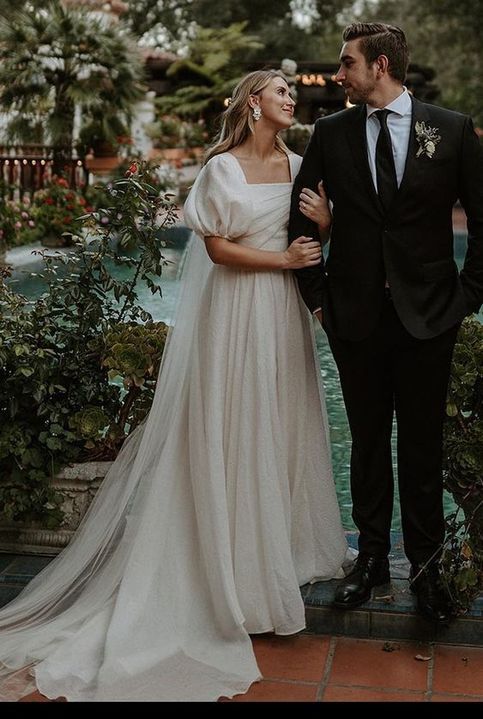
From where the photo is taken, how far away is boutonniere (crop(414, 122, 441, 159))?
3057mm

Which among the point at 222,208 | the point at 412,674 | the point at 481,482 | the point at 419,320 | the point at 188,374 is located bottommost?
the point at 412,674

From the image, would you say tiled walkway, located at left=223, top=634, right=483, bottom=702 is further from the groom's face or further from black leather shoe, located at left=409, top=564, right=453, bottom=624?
the groom's face

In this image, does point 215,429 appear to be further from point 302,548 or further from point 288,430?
point 302,548

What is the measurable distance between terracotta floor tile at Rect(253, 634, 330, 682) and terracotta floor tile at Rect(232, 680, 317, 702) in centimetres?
4

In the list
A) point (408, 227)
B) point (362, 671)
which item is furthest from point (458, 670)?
point (408, 227)

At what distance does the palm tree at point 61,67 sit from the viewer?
547 inches

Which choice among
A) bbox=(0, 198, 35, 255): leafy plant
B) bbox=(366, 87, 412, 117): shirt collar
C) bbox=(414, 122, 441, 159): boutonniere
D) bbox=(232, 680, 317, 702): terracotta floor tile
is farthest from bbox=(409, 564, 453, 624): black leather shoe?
bbox=(0, 198, 35, 255): leafy plant

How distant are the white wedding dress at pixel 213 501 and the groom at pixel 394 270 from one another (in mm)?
166

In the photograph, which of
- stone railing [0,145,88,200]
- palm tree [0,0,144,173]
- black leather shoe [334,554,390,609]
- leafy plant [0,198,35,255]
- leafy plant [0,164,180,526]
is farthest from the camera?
palm tree [0,0,144,173]

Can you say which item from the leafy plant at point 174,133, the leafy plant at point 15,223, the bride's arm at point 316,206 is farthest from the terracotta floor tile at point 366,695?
the leafy plant at point 174,133

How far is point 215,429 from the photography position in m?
3.33

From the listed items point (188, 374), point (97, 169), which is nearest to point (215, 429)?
point (188, 374)

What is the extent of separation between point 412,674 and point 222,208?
149 centimetres

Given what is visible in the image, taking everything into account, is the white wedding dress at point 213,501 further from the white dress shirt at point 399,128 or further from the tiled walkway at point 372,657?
the white dress shirt at point 399,128
